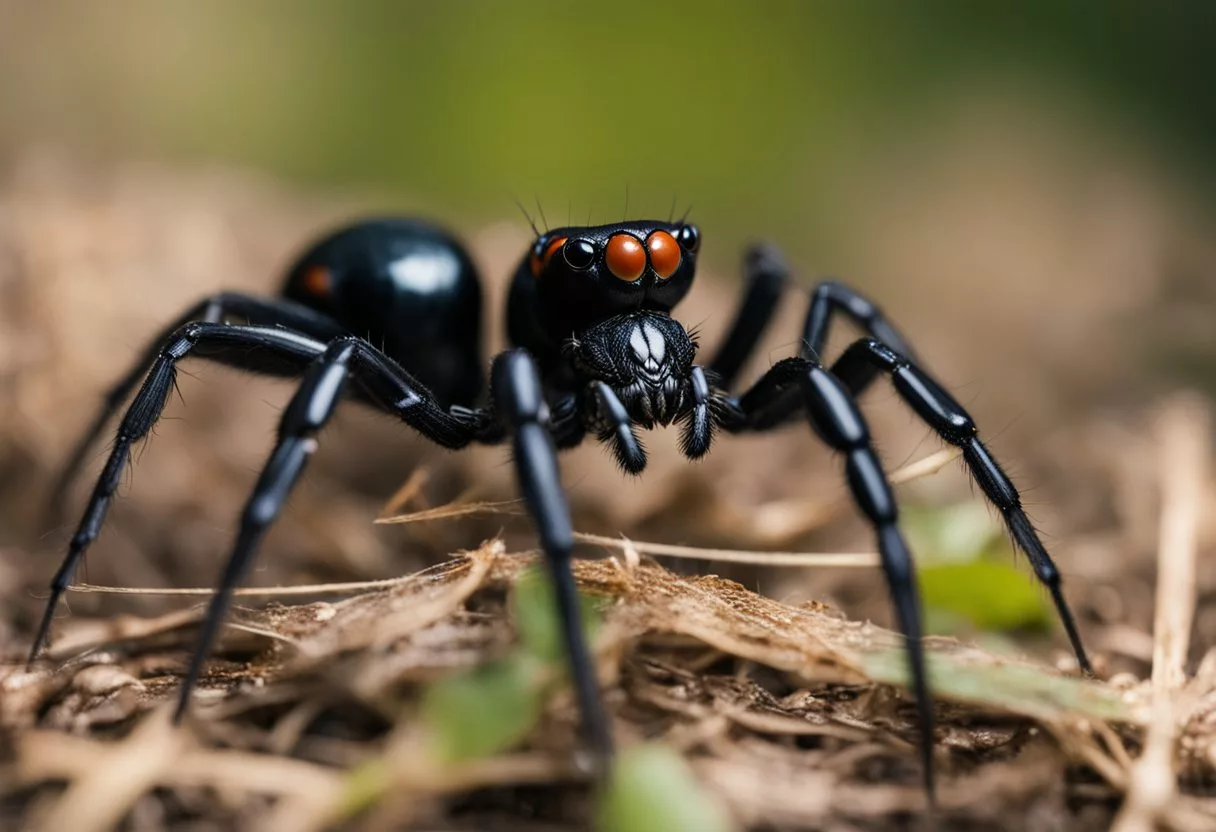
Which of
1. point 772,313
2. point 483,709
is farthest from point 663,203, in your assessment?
point 483,709

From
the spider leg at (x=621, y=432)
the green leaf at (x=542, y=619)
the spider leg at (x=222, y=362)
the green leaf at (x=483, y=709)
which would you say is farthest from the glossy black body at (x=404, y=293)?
the green leaf at (x=483, y=709)

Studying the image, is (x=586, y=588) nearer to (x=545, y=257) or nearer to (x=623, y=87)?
(x=545, y=257)

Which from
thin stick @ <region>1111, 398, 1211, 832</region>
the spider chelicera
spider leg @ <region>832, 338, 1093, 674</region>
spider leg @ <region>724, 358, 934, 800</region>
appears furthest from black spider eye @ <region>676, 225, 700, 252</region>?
thin stick @ <region>1111, 398, 1211, 832</region>

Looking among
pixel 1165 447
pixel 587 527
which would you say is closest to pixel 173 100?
pixel 587 527

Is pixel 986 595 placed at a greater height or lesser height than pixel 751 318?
lesser

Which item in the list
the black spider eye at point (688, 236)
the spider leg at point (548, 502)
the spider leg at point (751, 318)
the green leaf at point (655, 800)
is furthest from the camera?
the spider leg at point (751, 318)

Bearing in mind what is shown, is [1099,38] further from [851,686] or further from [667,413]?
[851,686]

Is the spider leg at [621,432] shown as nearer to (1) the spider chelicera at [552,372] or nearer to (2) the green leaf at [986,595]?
(1) the spider chelicera at [552,372]
